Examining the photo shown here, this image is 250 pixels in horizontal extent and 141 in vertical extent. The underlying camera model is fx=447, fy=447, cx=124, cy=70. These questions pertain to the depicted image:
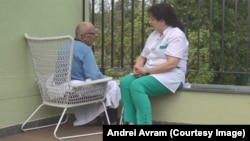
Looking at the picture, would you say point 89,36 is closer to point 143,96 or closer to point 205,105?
point 143,96

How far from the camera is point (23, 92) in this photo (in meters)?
4.51

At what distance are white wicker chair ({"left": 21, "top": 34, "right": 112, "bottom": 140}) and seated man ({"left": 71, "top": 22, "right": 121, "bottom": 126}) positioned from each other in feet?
0.45

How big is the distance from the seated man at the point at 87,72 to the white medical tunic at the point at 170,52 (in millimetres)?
512

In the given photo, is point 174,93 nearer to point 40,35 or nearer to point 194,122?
point 194,122

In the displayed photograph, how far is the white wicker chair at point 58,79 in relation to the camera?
420cm

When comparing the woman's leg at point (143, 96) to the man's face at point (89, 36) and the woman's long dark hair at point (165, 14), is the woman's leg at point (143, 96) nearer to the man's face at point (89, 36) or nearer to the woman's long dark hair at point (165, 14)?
the woman's long dark hair at point (165, 14)

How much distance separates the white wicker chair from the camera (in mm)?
4195

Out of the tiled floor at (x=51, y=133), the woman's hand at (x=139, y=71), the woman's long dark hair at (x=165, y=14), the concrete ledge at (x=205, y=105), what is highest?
the woman's long dark hair at (x=165, y=14)

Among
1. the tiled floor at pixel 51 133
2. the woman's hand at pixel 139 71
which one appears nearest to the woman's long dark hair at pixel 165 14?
the woman's hand at pixel 139 71

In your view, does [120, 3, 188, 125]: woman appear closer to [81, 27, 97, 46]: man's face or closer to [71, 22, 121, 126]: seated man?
[71, 22, 121, 126]: seated man

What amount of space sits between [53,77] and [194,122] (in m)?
1.46

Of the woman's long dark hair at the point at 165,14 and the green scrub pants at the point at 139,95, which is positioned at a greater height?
the woman's long dark hair at the point at 165,14

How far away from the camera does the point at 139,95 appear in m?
4.13

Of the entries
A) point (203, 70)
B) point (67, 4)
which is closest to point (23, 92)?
point (67, 4)
